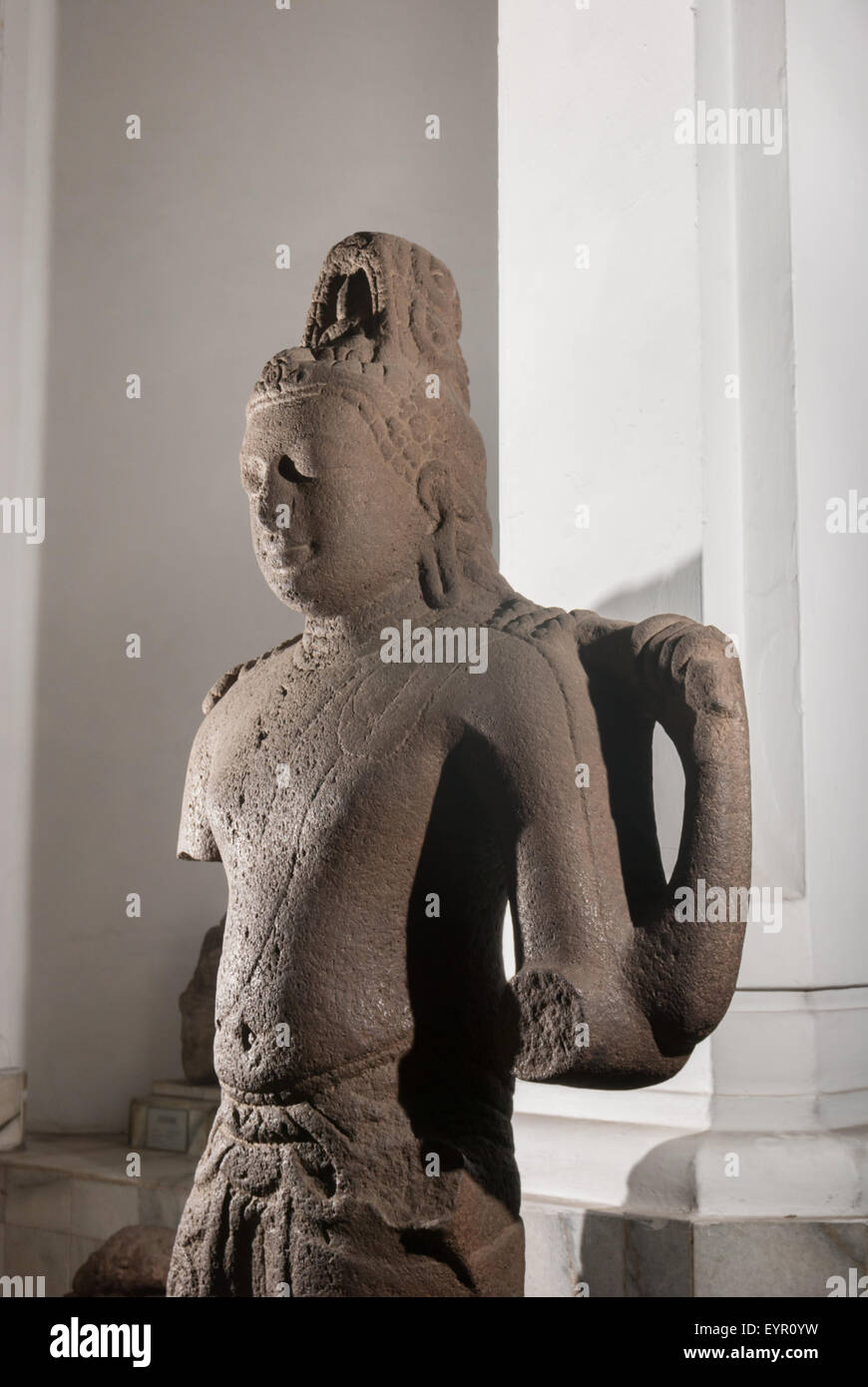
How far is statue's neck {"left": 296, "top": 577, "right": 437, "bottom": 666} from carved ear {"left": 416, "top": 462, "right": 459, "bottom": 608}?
3 cm

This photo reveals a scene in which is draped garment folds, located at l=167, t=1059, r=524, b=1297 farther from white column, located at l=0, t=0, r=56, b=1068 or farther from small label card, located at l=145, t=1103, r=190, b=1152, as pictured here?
white column, located at l=0, t=0, r=56, b=1068

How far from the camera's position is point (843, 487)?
10.9 feet

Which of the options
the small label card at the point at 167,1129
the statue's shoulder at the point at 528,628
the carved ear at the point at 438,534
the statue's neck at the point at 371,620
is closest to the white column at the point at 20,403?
the small label card at the point at 167,1129

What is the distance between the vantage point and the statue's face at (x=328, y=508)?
2238 millimetres

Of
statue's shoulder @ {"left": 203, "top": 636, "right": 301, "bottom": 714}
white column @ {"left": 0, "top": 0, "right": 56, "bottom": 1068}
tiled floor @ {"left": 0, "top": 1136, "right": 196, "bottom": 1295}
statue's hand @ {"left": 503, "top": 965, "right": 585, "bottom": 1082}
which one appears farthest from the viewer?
white column @ {"left": 0, "top": 0, "right": 56, "bottom": 1068}

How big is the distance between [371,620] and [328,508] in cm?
20

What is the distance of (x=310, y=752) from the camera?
7.27 ft

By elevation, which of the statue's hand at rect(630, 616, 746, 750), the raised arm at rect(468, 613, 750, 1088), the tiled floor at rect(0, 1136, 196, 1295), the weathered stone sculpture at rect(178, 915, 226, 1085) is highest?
the statue's hand at rect(630, 616, 746, 750)

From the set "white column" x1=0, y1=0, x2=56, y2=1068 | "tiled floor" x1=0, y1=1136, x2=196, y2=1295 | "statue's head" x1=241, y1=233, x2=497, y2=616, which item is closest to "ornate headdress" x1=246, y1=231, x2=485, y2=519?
"statue's head" x1=241, y1=233, x2=497, y2=616

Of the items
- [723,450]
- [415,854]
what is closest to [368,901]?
[415,854]

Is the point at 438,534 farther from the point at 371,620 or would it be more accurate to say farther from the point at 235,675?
the point at 235,675

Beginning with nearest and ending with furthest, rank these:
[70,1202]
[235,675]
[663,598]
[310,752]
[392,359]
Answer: [310,752] < [392,359] < [235,675] < [663,598] < [70,1202]

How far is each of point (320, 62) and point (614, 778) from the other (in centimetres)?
587

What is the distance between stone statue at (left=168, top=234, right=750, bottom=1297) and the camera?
1981 millimetres
